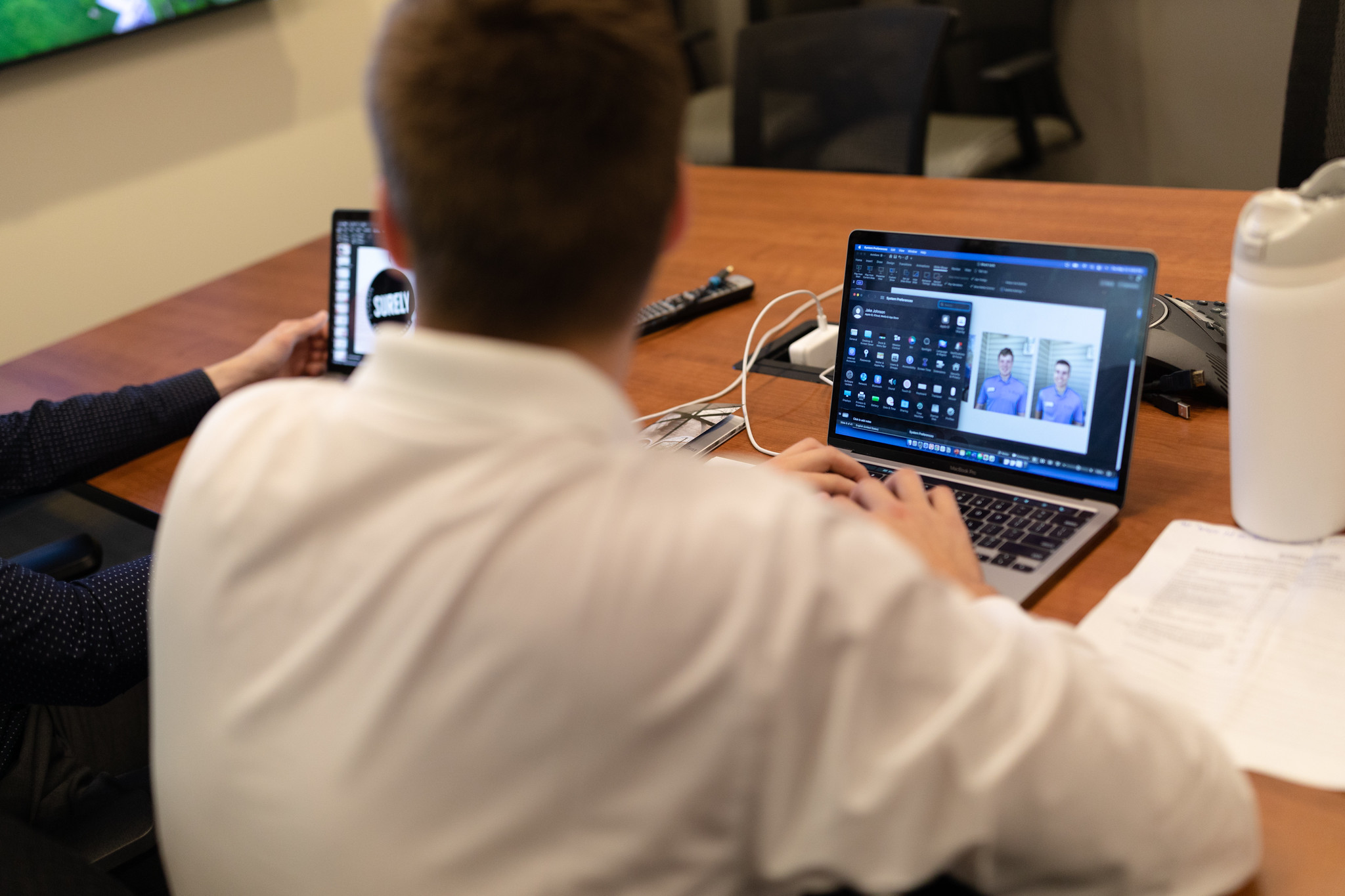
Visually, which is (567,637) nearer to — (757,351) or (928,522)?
(928,522)

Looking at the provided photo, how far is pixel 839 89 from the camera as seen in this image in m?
2.26

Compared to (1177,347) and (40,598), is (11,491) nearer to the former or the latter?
(40,598)

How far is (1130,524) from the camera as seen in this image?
94 centimetres

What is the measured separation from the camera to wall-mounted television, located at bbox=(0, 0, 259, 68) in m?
2.73

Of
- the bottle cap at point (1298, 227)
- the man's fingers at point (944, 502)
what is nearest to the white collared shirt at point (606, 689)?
the man's fingers at point (944, 502)

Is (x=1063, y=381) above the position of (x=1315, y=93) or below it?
below

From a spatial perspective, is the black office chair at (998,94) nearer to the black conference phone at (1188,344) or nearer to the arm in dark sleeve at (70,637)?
the black conference phone at (1188,344)

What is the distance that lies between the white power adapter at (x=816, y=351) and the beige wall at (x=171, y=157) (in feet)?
8.12

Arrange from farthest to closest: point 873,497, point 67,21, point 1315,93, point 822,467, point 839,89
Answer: point 67,21
point 839,89
point 1315,93
point 822,467
point 873,497

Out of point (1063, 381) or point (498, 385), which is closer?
point (498, 385)

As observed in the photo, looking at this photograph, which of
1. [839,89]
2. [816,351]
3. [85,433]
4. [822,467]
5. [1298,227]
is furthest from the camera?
[839,89]

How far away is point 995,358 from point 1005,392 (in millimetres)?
33

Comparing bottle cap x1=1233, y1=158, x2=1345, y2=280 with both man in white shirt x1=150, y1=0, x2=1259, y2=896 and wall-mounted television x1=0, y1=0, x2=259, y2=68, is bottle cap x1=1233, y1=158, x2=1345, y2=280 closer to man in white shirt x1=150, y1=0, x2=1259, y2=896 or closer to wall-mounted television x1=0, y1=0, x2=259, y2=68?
man in white shirt x1=150, y1=0, x2=1259, y2=896

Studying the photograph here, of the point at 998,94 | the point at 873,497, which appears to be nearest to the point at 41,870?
the point at 873,497
